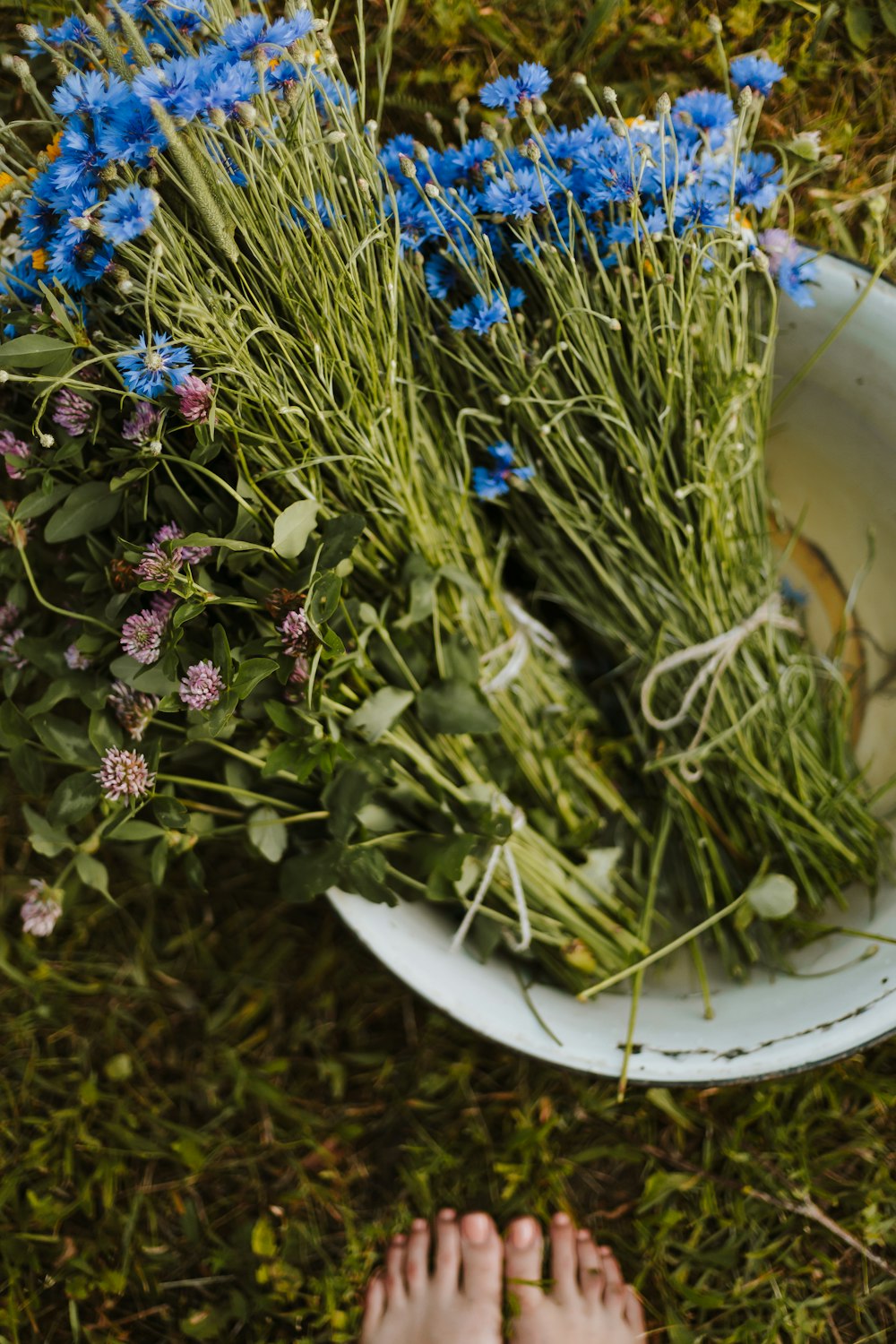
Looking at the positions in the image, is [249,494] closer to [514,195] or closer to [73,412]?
[73,412]

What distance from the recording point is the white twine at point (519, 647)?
870mm

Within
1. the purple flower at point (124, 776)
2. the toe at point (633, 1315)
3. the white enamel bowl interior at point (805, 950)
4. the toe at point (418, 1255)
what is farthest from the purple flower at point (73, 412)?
the toe at point (633, 1315)

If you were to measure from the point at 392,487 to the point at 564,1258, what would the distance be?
898 millimetres

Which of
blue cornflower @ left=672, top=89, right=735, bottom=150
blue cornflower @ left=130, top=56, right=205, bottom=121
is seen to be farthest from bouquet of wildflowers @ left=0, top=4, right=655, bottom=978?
blue cornflower @ left=672, top=89, right=735, bottom=150

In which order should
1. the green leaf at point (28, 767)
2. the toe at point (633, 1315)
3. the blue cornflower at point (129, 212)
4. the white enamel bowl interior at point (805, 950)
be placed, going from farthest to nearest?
the toe at point (633, 1315)
the white enamel bowl interior at point (805, 950)
the green leaf at point (28, 767)
the blue cornflower at point (129, 212)

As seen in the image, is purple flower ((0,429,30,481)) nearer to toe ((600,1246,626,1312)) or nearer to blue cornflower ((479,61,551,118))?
blue cornflower ((479,61,551,118))

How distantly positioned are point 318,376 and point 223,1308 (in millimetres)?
1029

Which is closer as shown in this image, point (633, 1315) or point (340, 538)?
point (340, 538)

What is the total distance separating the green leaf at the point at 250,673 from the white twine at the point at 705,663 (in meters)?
0.42

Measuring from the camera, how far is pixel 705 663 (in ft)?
2.95

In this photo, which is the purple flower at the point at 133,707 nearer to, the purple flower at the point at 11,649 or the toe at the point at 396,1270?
the purple flower at the point at 11,649

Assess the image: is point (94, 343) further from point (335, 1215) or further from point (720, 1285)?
point (720, 1285)

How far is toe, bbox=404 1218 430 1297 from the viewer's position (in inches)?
43.6

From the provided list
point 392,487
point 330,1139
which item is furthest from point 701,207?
point 330,1139
